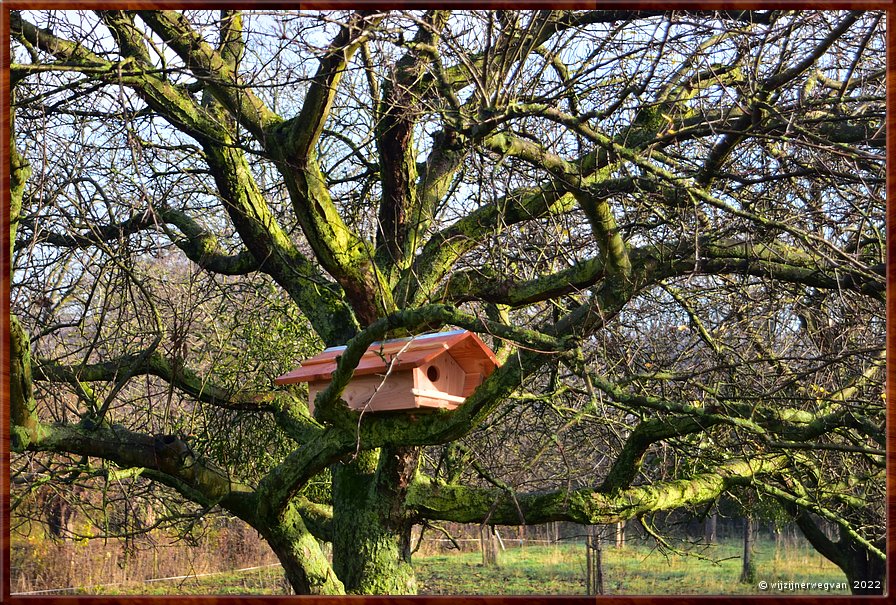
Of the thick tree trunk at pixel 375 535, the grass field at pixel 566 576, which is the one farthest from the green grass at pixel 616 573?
the thick tree trunk at pixel 375 535

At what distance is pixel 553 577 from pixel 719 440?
8.95 metres

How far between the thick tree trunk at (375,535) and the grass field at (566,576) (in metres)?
6.35

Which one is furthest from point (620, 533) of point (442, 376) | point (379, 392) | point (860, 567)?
point (379, 392)

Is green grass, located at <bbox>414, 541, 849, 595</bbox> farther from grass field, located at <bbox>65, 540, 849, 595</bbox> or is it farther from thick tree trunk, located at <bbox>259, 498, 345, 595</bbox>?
thick tree trunk, located at <bbox>259, 498, 345, 595</bbox>

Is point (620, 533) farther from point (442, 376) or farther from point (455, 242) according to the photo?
point (442, 376)

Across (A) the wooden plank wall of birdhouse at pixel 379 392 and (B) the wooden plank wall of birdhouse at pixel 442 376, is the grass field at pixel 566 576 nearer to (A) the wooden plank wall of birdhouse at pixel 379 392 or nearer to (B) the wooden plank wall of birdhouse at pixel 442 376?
(B) the wooden plank wall of birdhouse at pixel 442 376

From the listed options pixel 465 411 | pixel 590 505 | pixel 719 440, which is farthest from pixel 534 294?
pixel 719 440

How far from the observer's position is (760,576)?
11477mm

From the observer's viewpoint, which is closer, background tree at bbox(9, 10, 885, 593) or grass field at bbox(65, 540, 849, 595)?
background tree at bbox(9, 10, 885, 593)

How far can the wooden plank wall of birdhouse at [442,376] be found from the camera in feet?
10.8

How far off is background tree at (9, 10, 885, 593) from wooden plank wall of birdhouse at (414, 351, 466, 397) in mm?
170

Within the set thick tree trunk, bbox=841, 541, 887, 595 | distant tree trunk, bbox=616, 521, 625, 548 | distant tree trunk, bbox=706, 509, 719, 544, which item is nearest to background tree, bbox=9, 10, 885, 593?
distant tree trunk, bbox=616, 521, 625, 548

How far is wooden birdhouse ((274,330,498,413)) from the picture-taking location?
3.27 m

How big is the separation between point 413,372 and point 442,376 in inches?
10.9
